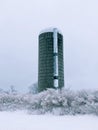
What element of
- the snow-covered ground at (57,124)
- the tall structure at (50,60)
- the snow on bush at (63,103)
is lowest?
the snow-covered ground at (57,124)

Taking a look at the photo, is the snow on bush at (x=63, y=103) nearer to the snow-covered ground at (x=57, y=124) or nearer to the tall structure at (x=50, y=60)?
the snow-covered ground at (x=57, y=124)

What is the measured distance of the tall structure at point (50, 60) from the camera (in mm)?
15578

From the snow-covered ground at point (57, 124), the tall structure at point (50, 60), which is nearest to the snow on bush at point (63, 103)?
the snow-covered ground at point (57, 124)

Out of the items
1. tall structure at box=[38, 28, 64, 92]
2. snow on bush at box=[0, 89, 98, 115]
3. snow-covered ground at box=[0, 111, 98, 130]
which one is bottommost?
snow-covered ground at box=[0, 111, 98, 130]

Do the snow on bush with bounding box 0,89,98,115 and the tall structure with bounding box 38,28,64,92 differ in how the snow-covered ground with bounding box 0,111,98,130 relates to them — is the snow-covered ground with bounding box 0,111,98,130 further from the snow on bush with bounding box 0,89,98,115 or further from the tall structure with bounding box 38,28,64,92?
the tall structure with bounding box 38,28,64,92

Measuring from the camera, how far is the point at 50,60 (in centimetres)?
1570

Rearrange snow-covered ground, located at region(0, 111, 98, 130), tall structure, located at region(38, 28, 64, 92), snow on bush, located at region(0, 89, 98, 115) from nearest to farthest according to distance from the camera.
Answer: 1. snow-covered ground, located at region(0, 111, 98, 130)
2. snow on bush, located at region(0, 89, 98, 115)
3. tall structure, located at region(38, 28, 64, 92)

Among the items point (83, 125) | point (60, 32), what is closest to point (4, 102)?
point (83, 125)

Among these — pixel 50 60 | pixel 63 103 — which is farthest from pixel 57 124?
pixel 50 60

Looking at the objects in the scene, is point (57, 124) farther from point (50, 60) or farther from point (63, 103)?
point (50, 60)

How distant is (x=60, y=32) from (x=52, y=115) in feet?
39.2

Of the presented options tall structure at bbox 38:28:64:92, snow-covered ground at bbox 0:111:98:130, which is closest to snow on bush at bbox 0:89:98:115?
snow-covered ground at bbox 0:111:98:130

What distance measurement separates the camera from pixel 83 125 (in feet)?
16.0

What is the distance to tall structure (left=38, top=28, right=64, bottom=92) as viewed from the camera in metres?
15.6
